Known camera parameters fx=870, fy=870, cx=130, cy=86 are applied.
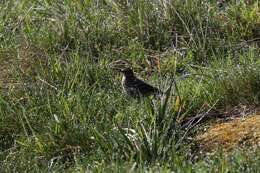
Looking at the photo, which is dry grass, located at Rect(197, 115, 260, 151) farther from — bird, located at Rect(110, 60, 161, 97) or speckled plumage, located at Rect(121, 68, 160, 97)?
speckled plumage, located at Rect(121, 68, 160, 97)

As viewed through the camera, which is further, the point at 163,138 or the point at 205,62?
the point at 205,62

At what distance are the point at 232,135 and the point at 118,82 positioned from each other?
1.93 m

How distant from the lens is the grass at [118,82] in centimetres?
586

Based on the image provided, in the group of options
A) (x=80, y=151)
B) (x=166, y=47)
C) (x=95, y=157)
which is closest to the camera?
(x=95, y=157)

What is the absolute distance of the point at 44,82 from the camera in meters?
7.36

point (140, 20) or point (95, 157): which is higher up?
point (140, 20)

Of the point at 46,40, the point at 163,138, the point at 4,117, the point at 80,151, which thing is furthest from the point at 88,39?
the point at 163,138

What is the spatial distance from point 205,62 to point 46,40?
5.13ft

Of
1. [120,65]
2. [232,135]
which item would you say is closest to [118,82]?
[120,65]

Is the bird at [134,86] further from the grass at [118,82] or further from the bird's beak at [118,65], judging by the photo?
the bird's beak at [118,65]

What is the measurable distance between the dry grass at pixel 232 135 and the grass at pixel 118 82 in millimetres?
112

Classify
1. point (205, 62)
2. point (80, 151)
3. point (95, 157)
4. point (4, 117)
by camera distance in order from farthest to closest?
point (205, 62) → point (4, 117) → point (80, 151) → point (95, 157)

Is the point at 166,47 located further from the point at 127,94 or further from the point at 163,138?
the point at 163,138

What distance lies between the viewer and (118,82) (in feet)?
25.4
